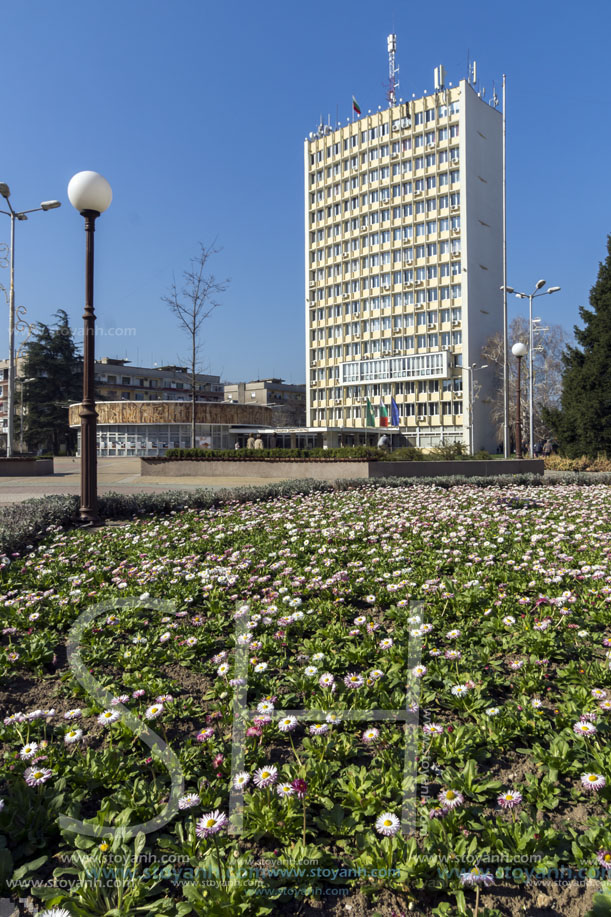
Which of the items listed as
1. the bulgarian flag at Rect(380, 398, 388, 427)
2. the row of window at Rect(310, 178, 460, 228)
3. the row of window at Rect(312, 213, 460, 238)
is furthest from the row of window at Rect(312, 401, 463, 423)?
the row of window at Rect(310, 178, 460, 228)

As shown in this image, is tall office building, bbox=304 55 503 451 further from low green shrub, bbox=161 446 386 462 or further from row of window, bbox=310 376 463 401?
low green shrub, bbox=161 446 386 462

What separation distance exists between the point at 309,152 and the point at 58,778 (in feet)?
290

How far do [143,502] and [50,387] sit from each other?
6015 cm

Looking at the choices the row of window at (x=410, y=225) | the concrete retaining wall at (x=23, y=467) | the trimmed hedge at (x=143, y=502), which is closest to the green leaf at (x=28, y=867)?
the trimmed hedge at (x=143, y=502)

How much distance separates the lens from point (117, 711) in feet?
10.1

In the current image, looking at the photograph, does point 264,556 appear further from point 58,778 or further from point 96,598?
point 58,778

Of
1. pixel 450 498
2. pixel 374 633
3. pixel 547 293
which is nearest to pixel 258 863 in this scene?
pixel 374 633

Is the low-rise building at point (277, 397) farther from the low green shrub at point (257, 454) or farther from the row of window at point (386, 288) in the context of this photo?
the low green shrub at point (257, 454)

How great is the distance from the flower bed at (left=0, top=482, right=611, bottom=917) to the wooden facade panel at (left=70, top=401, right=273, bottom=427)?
41.5m

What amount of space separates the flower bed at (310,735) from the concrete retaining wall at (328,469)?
9971 mm

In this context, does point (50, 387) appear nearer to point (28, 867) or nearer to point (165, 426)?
point (165, 426)

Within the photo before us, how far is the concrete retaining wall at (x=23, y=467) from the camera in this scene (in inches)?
862

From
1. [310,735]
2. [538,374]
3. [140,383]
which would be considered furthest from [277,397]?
[310,735]

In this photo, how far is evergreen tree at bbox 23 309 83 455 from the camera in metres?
62.8
